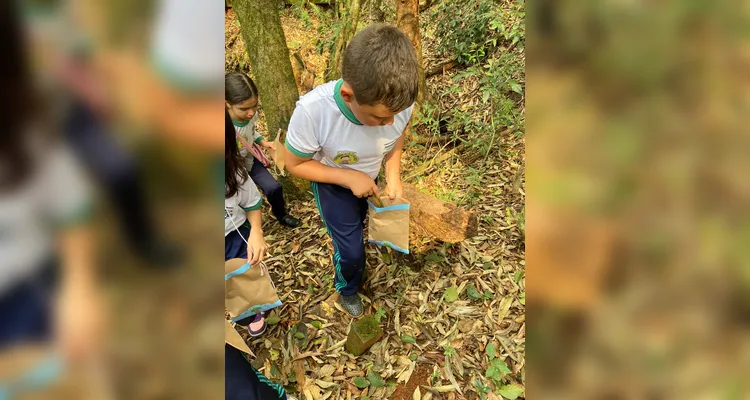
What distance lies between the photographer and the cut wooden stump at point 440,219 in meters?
2.95

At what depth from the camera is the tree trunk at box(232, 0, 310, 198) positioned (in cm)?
365

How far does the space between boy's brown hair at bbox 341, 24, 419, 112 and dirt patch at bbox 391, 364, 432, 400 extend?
1505 millimetres

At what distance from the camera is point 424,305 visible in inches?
117

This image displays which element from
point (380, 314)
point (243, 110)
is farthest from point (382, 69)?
point (380, 314)

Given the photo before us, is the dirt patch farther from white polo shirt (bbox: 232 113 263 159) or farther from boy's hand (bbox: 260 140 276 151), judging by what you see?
boy's hand (bbox: 260 140 276 151)

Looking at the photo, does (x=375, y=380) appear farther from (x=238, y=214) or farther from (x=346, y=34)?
(x=346, y=34)

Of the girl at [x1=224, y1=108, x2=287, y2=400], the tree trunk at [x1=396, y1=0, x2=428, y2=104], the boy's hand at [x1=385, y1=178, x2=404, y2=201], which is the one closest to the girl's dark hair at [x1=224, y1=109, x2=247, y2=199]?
the girl at [x1=224, y1=108, x2=287, y2=400]

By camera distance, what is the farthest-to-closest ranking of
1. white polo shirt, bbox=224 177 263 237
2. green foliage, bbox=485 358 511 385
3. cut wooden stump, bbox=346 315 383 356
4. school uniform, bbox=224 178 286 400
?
cut wooden stump, bbox=346 315 383 356 < green foliage, bbox=485 358 511 385 < white polo shirt, bbox=224 177 263 237 < school uniform, bbox=224 178 286 400

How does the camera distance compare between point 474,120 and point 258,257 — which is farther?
point 474,120
